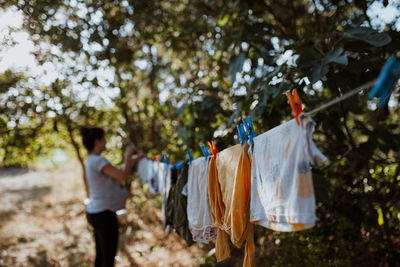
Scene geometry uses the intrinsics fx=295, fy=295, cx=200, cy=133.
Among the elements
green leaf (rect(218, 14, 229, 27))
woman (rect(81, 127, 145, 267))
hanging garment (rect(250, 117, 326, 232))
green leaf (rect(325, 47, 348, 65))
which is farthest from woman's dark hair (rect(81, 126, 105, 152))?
green leaf (rect(325, 47, 348, 65))

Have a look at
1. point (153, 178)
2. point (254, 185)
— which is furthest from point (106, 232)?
point (254, 185)

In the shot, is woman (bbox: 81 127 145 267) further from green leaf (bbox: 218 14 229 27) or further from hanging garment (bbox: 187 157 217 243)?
green leaf (bbox: 218 14 229 27)

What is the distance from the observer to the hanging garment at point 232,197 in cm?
129

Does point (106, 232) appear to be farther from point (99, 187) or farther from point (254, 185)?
point (254, 185)

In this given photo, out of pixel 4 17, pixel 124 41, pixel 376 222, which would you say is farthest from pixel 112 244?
pixel 124 41

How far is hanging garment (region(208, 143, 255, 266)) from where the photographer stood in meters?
1.29

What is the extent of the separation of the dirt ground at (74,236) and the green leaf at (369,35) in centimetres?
283

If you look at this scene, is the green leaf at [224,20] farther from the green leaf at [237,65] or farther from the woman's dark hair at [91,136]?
the woman's dark hair at [91,136]

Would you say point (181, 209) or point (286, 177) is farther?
point (181, 209)

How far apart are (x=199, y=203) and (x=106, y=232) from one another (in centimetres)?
123

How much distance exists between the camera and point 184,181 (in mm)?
1974

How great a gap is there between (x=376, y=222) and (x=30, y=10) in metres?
3.88

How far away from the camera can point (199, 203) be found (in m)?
1.78

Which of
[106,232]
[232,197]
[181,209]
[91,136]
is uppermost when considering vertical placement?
[91,136]
